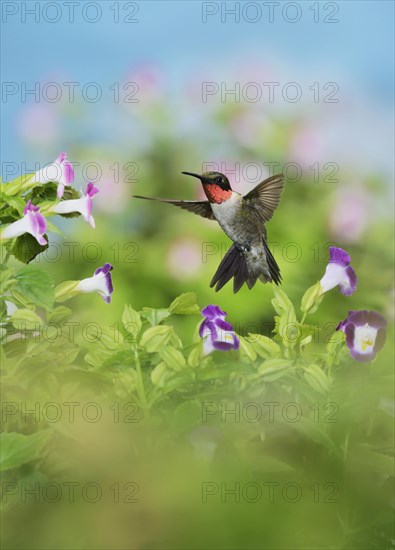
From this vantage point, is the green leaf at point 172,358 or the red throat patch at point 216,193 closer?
the green leaf at point 172,358

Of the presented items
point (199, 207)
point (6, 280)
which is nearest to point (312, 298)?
point (199, 207)

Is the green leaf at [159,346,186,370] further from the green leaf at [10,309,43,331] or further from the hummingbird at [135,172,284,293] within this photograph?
the hummingbird at [135,172,284,293]

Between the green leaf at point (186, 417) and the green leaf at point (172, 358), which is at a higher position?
the green leaf at point (172, 358)

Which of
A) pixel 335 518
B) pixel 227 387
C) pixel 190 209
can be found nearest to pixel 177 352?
pixel 227 387

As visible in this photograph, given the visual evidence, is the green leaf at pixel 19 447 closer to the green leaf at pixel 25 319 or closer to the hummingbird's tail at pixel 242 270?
the green leaf at pixel 25 319

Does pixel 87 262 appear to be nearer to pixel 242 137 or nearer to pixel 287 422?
pixel 242 137

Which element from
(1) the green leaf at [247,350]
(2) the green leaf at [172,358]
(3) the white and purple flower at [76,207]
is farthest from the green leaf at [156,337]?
(3) the white and purple flower at [76,207]

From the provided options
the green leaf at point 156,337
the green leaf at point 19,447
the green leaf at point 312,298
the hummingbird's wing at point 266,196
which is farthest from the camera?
the hummingbird's wing at point 266,196
